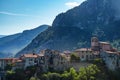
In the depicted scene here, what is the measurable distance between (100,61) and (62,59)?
1402 centimetres

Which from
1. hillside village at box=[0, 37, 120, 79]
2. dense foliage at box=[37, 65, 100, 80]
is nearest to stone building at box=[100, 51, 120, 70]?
hillside village at box=[0, 37, 120, 79]

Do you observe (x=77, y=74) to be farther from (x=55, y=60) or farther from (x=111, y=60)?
(x=111, y=60)

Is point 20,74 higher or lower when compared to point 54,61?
lower

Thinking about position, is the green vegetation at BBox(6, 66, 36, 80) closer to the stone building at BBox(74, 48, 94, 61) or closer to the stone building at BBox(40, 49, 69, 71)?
the stone building at BBox(40, 49, 69, 71)

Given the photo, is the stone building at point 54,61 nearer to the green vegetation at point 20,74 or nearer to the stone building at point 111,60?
the green vegetation at point 20,74

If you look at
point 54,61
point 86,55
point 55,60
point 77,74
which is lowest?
point 77,74

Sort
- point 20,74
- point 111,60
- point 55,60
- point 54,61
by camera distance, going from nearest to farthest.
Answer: point 20,74 < point 55,60 < point 54,61 < point 111,60

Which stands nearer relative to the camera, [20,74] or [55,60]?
[20,74]

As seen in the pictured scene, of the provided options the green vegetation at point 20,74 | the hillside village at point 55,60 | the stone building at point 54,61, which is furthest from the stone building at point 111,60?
the green vegetation at point 20,74

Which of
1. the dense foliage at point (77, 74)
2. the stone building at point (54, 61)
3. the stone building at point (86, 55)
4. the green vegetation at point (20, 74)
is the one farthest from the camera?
the stone building at point (86, 55)

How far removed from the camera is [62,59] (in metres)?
128

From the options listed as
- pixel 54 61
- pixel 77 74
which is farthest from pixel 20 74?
pixel 77 74

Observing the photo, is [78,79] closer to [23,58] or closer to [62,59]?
[62,59]

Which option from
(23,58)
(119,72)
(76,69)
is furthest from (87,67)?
(23,58)
